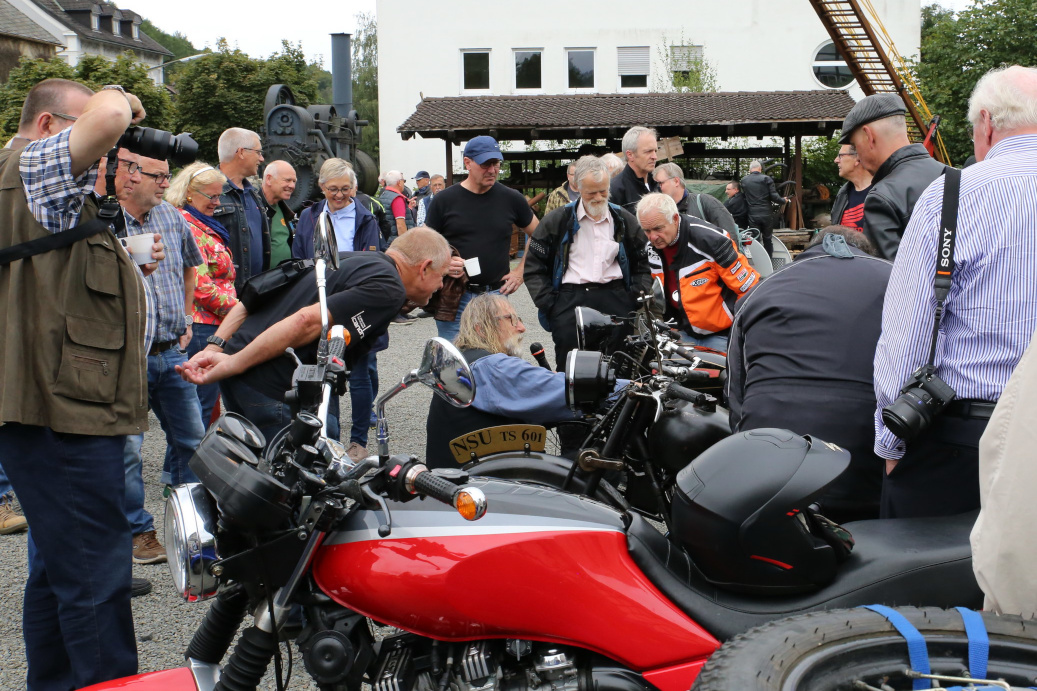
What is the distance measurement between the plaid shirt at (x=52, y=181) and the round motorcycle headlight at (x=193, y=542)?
1.05m

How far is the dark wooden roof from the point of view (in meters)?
20.0

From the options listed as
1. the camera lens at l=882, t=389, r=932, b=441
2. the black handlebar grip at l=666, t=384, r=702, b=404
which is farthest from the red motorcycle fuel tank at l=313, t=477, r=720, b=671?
the black handlebar grip at l=666, t=384, r=702, b=404

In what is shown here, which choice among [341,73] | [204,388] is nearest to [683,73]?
[341,73]

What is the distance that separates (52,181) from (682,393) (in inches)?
79.1

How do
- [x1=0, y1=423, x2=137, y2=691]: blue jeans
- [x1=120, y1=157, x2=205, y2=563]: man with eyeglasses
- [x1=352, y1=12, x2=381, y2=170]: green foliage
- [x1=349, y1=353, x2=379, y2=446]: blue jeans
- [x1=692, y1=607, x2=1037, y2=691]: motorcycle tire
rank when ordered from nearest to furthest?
[x1=692, y1=607, x2=1037, y2=691]: motorcycle tire → [x1=0, y1=423, x2=137, y2=691]: blue jeans → [x1=120, y1=157, x2=205, y2=563]: man with eyeglasses → [x1=349, y1=353, x2=379, y2=446]: blue jeans → [x1=352, y1=12, x2=381, y2=170]: green foliage

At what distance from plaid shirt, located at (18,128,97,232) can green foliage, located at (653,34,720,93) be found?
100 feet

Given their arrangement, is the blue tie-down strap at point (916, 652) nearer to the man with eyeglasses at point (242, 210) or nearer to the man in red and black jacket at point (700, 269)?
the man in red and black jacket at point (700, 269)

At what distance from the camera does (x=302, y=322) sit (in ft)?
10.8

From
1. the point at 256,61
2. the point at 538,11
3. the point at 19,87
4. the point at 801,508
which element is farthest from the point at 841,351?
the point at 256,61

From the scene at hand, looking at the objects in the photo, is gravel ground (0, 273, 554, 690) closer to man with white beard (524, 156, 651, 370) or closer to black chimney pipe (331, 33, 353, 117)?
man with white beard (524, 156, 651, 370)

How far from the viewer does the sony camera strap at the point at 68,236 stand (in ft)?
8.63

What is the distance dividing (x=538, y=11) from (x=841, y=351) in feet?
110

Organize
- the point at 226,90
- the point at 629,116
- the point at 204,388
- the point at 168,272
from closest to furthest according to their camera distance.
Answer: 1. the point at 168,272
2. the point at 204,388
3. the point at 629,116
4. the point at 226,90

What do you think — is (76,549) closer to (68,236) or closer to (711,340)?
(68,236)
